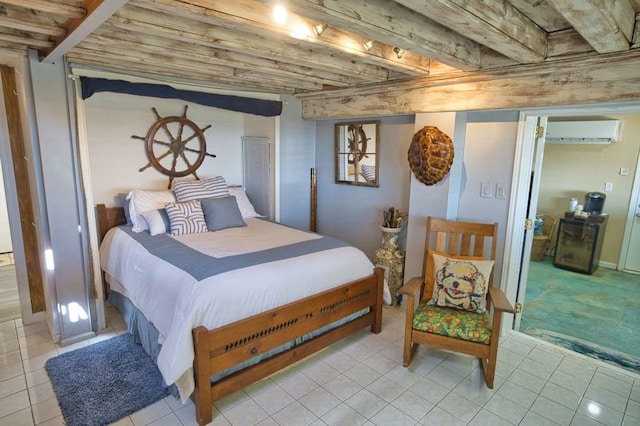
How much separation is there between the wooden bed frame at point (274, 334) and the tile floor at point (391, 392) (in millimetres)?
136

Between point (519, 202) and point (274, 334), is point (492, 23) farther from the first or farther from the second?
Answer: point (274, 334)

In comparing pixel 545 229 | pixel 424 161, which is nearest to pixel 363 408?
pixel 424 161

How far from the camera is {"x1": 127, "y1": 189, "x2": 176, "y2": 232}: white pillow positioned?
335 cm

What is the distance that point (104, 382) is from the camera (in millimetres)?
2383

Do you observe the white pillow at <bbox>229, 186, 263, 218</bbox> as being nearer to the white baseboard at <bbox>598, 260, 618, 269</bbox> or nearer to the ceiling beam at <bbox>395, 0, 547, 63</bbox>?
the ceiling beam at <bbox>395, 0, 547, 63</bbox>

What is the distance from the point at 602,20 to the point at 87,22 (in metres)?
2.30

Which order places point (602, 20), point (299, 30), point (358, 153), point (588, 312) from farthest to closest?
point (358, 153), point (588, 312), point (299, 30), point (602, 20)

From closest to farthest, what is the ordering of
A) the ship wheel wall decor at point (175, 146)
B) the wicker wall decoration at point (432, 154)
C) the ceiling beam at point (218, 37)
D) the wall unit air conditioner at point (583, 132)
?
1. the ceiling beam at point (218, 37)
2. the wicker wall decoration at point (432, 154)
3. the ship wheel wall decor at point (175, 146)
4. the wall unit air conditioner at point (583, 132)

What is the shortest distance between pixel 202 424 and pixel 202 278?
81 cm

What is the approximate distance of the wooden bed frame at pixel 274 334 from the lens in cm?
205

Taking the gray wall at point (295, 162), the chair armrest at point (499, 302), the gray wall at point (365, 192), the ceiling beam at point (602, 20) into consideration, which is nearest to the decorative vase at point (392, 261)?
the gray wall at point (365, 192)

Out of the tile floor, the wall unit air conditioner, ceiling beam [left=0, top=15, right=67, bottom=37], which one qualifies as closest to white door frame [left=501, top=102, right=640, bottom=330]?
the tile floor

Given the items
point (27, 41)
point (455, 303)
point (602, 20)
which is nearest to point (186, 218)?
point (27, 41)

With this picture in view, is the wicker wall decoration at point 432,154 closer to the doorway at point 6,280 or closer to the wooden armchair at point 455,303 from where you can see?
the wooden armchair at point 455,303
